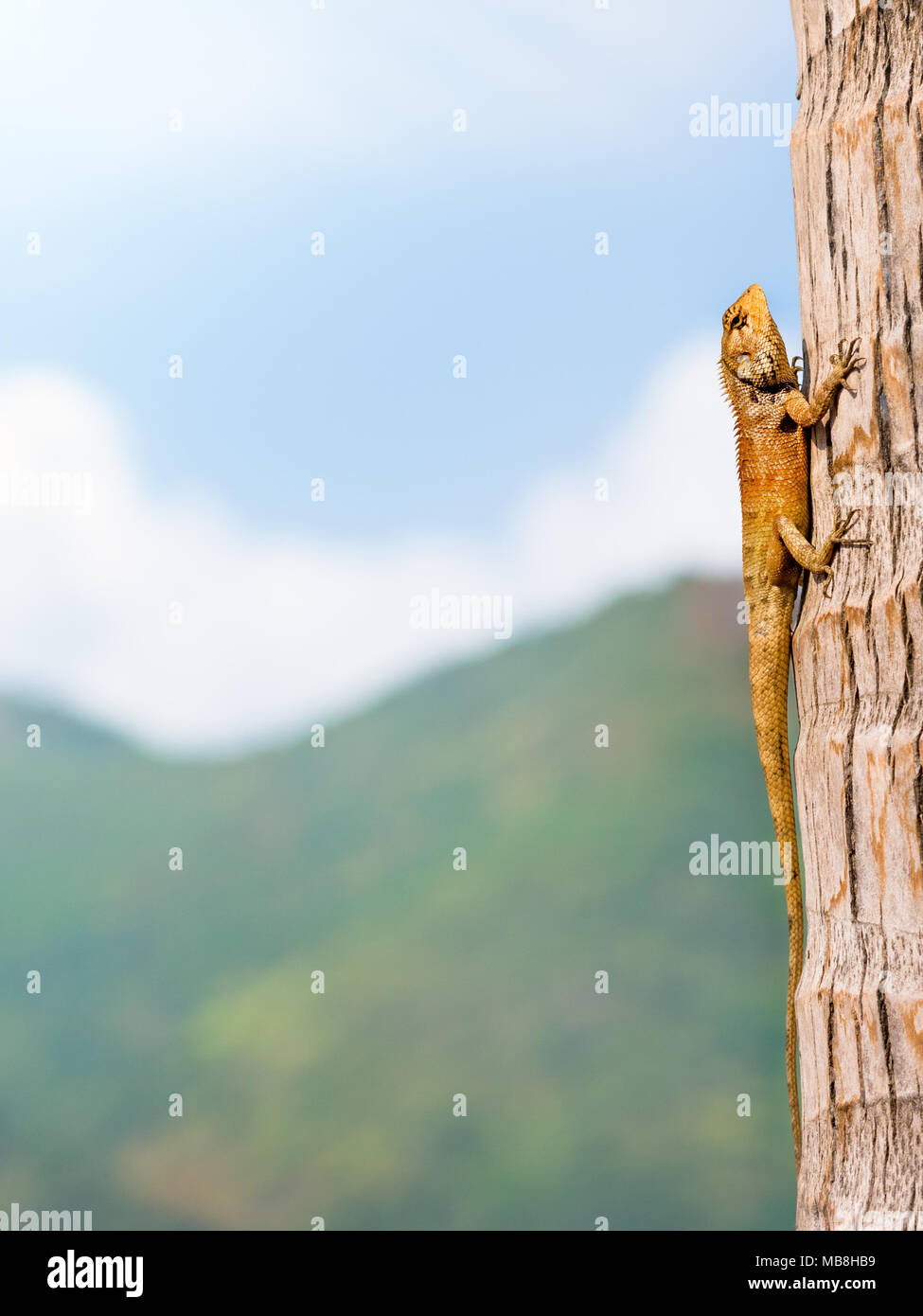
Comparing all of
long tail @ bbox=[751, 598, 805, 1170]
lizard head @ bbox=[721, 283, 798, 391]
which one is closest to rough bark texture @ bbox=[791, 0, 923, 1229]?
long tail @ bbox=[751, 598, 805, 1170]

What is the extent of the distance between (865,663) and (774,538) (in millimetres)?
723

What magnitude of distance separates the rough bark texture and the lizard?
0.24 metres

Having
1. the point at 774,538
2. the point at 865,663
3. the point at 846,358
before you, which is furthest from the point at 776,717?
the point at 846,358

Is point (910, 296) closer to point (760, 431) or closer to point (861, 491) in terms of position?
point (861, 491)

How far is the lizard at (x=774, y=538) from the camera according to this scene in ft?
11.9

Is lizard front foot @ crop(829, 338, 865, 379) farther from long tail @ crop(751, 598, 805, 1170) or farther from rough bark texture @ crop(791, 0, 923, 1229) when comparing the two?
long tail @ crop(751, 598, 805, 1170)

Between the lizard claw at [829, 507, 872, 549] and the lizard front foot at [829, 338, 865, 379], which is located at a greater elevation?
the lizard front foot at [829, 338, 865, 379]

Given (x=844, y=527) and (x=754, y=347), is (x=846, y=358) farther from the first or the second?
(x=754, y=347)

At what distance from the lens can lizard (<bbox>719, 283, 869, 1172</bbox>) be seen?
3.63m

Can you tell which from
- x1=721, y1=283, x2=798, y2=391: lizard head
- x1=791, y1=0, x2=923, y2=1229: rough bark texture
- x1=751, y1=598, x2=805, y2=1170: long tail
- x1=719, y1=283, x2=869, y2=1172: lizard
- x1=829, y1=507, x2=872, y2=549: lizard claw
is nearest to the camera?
x1=791, y1=0, x2=923, y2=1229: rough bark texture

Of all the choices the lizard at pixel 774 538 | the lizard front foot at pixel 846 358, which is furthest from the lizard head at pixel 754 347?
the lizard front foot at pixel 846 358

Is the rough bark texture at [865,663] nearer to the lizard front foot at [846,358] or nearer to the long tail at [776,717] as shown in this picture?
the lizard front foot at [846,358]

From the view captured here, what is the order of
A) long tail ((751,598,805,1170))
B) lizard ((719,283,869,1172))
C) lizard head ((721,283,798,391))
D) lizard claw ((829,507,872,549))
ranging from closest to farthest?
lizard claw ((829,507,872,549)) < lizard ((719,283,869,1172)) < long tail ((751,598,805,1170)) < lizard head ((721,283,798,391))

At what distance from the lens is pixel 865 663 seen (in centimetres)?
309
